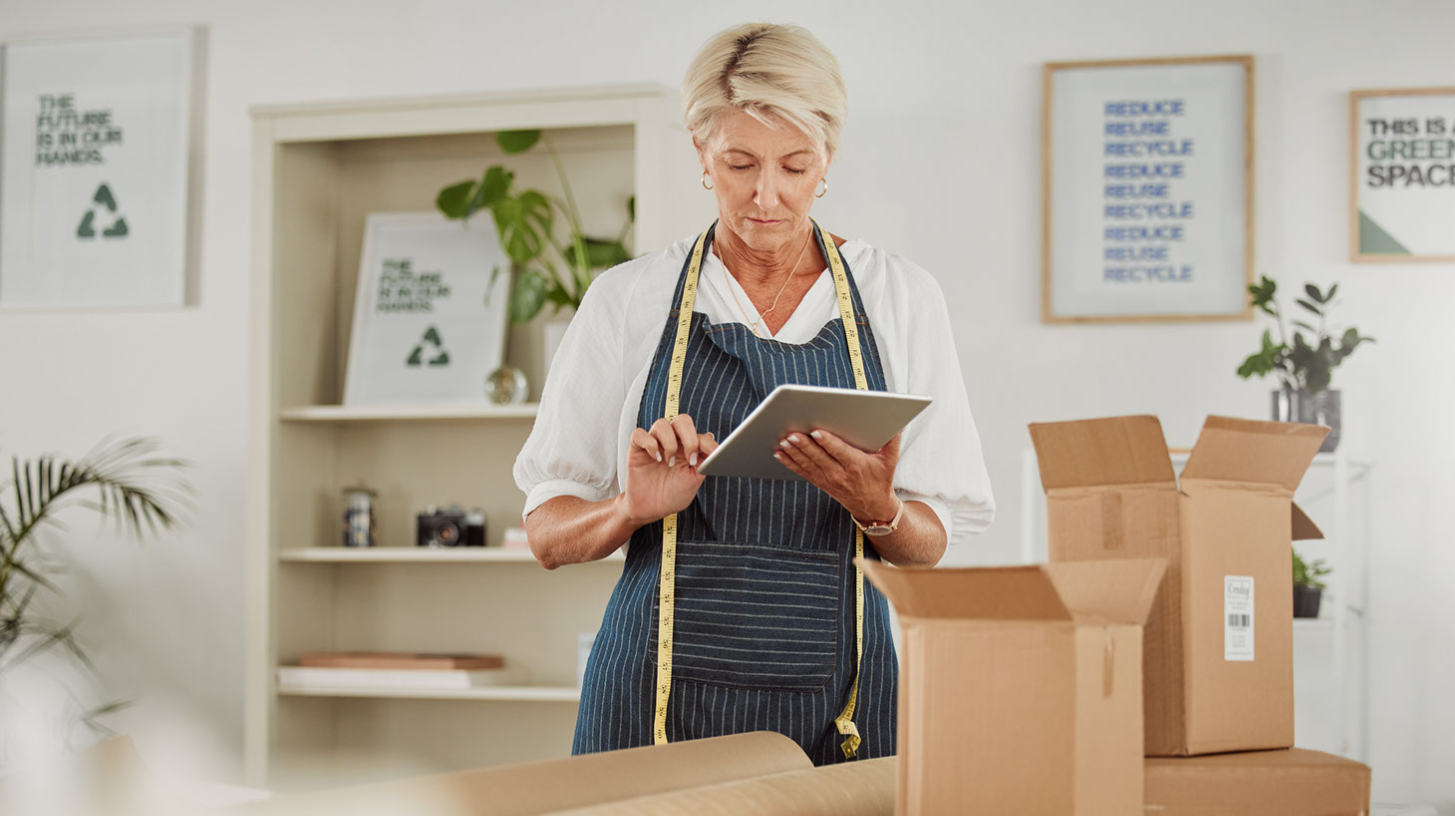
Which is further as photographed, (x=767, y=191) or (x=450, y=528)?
(x=450, y=528)

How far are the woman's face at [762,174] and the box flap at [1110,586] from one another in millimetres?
672

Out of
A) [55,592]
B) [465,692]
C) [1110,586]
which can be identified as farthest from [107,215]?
[1110,586]

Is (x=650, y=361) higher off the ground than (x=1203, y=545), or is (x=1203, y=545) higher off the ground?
(x=650, y=361)

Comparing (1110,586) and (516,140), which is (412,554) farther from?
(1110,586)

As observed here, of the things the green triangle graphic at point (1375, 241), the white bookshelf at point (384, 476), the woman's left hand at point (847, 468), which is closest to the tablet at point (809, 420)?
the woman's left hand at point (847, 468)

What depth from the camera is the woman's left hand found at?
1.21 metres

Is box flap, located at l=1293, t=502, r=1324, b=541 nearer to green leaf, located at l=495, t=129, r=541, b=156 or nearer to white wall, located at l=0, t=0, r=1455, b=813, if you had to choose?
white wall, located at l=0, t=0, r=1455, b=813

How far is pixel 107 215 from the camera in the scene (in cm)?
406

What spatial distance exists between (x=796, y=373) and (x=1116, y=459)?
1.57ft

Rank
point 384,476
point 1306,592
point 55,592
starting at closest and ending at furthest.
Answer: point 1306,592
point 384,476
point 55,592

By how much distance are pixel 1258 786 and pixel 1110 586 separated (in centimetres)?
16

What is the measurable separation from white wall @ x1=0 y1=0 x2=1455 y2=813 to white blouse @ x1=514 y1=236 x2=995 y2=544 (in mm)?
2106

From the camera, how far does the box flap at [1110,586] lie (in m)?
0.83

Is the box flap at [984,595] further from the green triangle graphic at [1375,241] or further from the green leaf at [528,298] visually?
the green triangle graphic at [1375,241]
